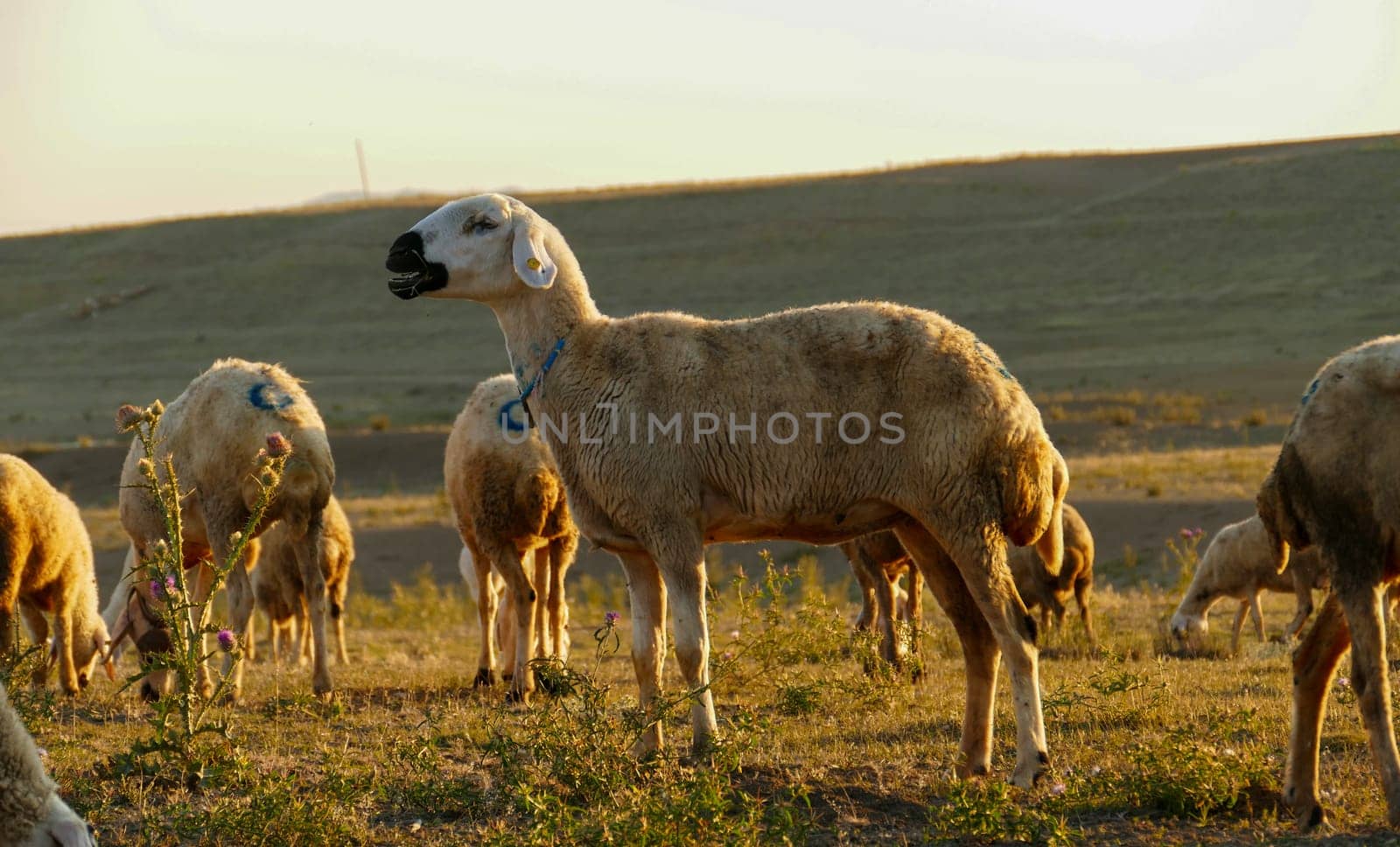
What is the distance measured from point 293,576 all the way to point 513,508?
494 cm

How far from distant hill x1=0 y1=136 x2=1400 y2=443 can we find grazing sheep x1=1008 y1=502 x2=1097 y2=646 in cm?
1943

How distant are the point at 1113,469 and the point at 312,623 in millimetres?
14687

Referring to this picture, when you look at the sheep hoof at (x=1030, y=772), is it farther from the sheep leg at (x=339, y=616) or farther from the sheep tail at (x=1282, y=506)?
the sheep leg at (x=339, y=616)

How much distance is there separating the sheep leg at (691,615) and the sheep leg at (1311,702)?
260cm

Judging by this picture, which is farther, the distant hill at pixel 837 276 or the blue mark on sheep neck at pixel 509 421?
the distant hill at pixel 837 276

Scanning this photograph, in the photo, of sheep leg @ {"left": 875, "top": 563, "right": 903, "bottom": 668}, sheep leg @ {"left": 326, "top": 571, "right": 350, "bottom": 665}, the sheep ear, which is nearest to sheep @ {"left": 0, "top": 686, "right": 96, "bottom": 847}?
the sheep ear

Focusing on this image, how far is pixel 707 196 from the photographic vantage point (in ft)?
259

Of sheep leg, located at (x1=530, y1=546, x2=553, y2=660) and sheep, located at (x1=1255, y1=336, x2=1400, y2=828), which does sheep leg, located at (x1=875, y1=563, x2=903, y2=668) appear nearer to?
sheep leg, located at (x1=530, y1=546, x2=553, y2=660)

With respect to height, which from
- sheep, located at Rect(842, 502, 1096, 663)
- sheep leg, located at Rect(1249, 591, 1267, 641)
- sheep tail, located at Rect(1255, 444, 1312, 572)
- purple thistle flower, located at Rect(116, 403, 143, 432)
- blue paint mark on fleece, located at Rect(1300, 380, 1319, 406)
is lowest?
sheep leg, located at Rect(1249, 591, 1267, 641)

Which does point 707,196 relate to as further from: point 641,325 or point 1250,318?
point 641,325

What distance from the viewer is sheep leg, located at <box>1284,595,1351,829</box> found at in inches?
253

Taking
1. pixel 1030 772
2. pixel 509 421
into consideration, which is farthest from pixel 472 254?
pixel 1030 772

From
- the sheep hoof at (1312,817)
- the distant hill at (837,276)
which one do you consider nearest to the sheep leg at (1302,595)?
the sheep hoof at (1312,817)

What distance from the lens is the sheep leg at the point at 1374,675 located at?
607cm
